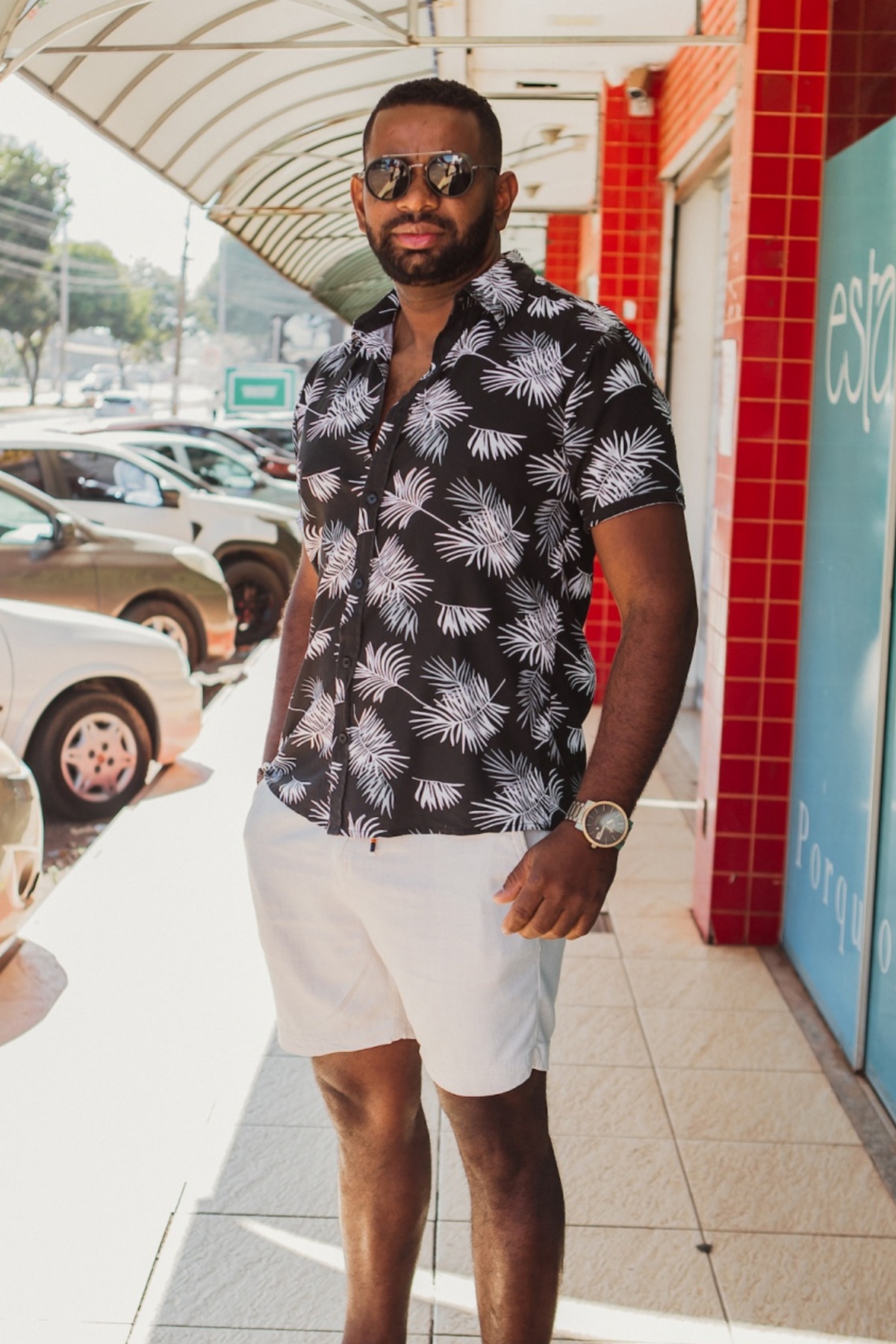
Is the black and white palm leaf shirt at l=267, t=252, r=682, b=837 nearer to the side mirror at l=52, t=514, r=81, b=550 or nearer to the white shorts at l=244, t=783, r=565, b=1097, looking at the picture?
the white shorts at l=244, t=783, r=565, b=1097

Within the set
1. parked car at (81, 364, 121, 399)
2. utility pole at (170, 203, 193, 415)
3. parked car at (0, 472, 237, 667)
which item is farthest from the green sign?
parked car at (81, 364, 121, 399)

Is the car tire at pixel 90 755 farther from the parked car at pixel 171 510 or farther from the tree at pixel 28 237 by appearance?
the tree at pixel 28 237

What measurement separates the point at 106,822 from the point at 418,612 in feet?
17.7

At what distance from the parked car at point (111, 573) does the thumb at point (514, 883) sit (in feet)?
22.1

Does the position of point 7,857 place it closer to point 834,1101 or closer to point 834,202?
point 834,1101

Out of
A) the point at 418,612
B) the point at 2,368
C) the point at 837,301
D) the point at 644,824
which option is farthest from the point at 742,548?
the point at 2,368

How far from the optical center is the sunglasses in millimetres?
2076

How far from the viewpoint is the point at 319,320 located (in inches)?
3878

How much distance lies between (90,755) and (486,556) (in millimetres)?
5156

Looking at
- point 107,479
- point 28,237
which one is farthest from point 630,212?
point 28,237

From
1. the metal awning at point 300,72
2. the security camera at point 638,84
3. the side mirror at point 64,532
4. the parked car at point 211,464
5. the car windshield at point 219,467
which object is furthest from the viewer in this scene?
the car windshield at point 219,467

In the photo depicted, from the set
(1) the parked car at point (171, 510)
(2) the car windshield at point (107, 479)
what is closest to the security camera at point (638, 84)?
(1) the parked car at point (171, 510)

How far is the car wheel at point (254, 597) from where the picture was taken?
12.5m

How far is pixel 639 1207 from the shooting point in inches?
125
